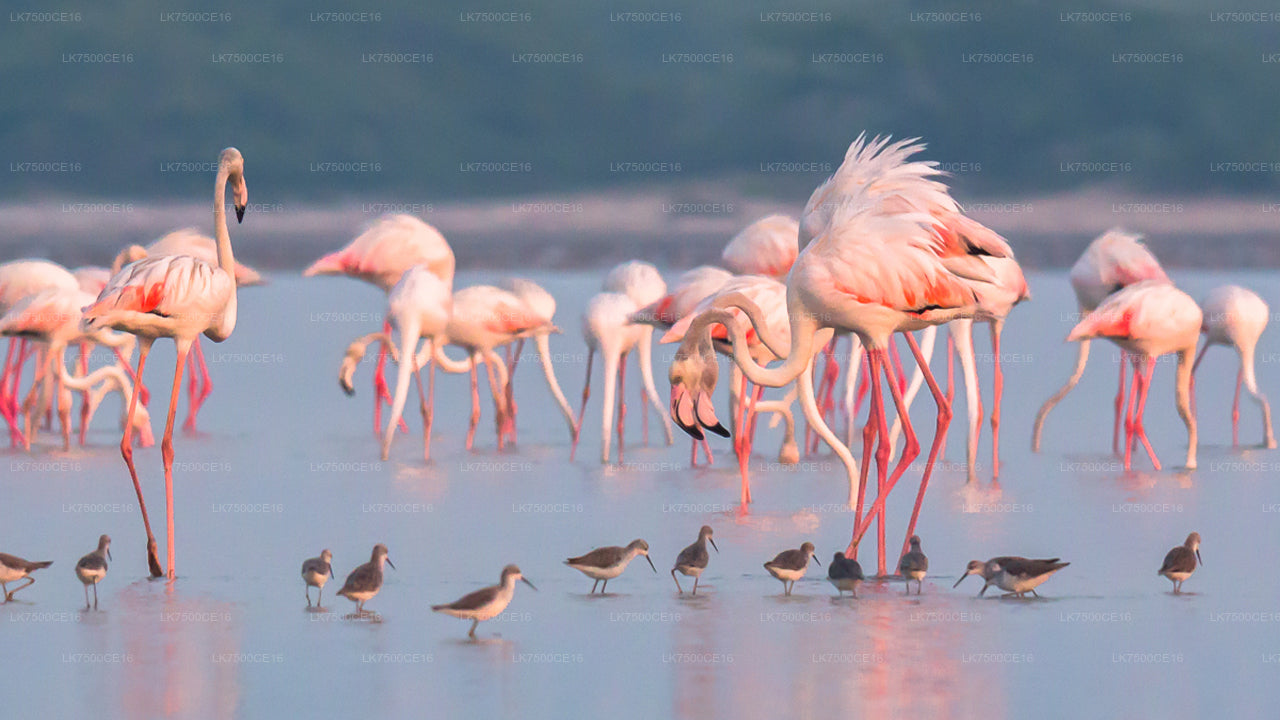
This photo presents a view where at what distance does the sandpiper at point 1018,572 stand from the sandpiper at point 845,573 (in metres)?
0.51

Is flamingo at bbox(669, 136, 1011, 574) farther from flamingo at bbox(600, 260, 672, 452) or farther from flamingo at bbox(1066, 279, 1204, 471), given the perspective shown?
flamingo at bbox(600, 260, 672, 452)

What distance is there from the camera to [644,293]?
12.5 metres

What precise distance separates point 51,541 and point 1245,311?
7.54 meters

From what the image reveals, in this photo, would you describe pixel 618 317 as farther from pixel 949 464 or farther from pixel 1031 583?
pixel 1031 583

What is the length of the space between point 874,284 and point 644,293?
4.91 metres

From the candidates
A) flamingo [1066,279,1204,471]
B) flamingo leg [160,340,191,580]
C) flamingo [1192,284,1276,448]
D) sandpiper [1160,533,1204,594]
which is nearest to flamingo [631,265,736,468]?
flamingo [1066,279,1204,471]

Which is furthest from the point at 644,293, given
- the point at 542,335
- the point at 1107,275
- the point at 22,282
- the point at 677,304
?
the point at 22,282

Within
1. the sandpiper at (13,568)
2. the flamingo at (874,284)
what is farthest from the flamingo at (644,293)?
the sandpiper at (13,568)

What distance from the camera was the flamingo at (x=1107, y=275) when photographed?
1196 cm

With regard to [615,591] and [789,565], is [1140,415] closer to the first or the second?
[789,565]

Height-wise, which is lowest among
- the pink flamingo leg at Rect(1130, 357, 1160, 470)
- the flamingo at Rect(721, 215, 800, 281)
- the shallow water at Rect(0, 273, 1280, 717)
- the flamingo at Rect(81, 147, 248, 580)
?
the shallow water at Rect(0, 273, 1280, 717)

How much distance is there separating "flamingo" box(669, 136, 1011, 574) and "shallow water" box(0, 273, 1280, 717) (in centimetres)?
85

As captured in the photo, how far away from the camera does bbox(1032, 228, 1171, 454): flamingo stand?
1196cm

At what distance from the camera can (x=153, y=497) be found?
9.66 metres
